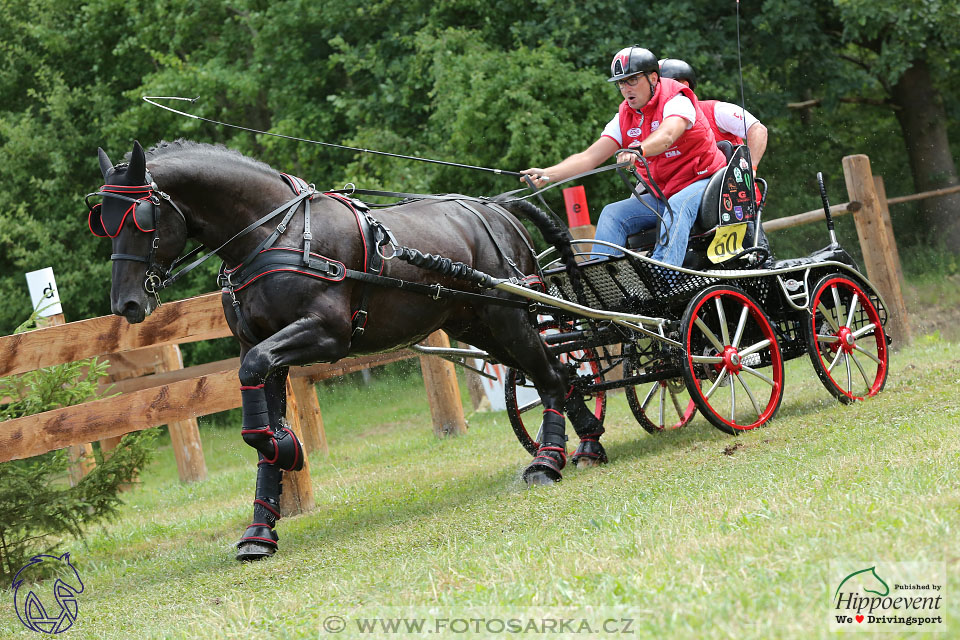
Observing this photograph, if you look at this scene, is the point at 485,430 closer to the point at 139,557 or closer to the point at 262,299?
the point at 139,557

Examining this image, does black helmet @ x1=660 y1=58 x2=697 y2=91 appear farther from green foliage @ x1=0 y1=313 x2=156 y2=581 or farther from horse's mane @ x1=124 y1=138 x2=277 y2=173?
green foliage @ x1=0 y1=313 x2=156 y2=581

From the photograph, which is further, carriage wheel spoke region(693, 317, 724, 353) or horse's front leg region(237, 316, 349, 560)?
carriage wheel spoke region(693, 317, 724, 353)

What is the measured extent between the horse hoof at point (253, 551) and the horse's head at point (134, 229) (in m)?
1.20

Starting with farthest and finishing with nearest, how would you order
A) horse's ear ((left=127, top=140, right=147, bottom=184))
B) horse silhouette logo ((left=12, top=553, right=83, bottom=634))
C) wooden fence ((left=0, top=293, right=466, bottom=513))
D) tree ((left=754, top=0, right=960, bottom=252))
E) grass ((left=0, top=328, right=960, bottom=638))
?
tree ((left=754, top=0, right=960, bottom=252))
wooden fence ((left=0, top=293, right=466, bottom=513))
horse's ear ((left=127, top=140, right=147, bottom=184))
horse silhouette logo ((left=12, top=553, right=83, bottom=634))
grass ((left=0, top=328, right=960, bottom=638))

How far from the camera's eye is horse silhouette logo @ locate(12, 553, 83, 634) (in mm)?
4250

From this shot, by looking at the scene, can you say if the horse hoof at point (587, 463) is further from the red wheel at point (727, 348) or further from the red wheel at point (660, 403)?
the red wheel at point (727, 348)

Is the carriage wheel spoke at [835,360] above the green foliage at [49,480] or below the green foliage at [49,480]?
below

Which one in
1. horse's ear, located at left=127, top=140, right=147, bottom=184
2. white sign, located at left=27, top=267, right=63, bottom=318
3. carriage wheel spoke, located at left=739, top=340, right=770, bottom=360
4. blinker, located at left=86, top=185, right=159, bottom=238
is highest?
horse's ear, located at left=127, top=140, right=147, bottom=184

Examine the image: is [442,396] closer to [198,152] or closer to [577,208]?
[577,208]

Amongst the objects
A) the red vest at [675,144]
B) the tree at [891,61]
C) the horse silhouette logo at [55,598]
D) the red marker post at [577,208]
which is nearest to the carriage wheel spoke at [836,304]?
the red vest at [675,144]

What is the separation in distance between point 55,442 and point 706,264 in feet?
12.6

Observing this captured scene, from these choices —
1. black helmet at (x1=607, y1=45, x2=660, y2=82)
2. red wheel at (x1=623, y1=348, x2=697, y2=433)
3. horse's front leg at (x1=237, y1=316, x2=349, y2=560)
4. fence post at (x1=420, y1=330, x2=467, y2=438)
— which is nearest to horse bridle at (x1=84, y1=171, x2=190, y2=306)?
horse's front leg at (x1=237, y1=316, x2=349, y2=560)

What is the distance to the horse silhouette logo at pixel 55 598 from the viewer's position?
425cm

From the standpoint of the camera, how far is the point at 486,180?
1291cm
